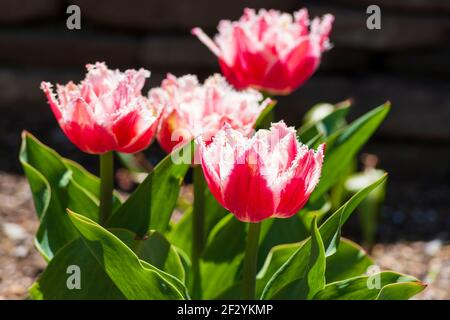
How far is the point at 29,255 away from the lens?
2.47m

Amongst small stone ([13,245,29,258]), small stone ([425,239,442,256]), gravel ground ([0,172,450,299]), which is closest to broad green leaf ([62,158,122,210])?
gravel ground ([0,172,450,299])

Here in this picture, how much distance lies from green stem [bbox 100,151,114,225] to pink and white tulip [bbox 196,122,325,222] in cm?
28

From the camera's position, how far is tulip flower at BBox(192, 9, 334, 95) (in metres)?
1.64

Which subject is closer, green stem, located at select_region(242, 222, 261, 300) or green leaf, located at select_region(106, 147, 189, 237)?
green stem, located at select_region(242, 222, 261, 300)

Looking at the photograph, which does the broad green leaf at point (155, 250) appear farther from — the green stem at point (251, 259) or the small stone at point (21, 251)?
the small stone at point (21, 251)

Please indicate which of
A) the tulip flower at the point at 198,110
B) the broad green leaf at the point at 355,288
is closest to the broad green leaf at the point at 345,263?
the broad green leaf at the point at 355,288

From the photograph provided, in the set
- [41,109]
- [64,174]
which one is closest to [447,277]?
[64,174]

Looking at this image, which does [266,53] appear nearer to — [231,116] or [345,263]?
[231,116]

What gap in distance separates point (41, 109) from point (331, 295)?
2228mm

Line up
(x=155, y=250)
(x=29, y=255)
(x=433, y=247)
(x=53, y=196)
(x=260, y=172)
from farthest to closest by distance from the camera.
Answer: (x=433, y=247), (x=29, y=255), (x=53, y=196), (x=155, y=250), (x=260, y=172)

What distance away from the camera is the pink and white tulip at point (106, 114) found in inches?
53.9

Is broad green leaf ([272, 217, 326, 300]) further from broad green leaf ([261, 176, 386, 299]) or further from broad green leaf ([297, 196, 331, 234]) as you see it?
broad green leaf ([297, 196, 331, 234])

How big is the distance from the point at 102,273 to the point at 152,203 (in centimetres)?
14

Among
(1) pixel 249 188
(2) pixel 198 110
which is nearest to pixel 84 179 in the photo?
(2) pixel 198 110
